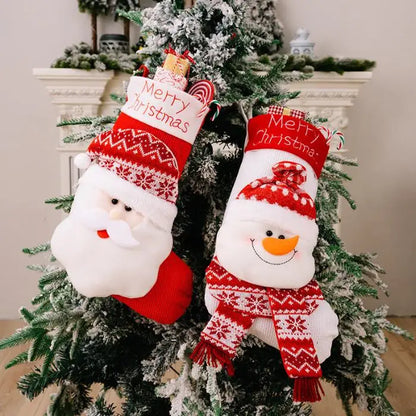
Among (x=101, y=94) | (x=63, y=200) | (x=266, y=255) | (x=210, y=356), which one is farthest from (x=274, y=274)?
(x=101, y=94)

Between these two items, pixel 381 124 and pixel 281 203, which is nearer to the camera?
pixel 281 203

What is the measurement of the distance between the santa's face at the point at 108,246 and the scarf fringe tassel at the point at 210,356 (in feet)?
0.42

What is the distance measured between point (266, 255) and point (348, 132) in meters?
1.80

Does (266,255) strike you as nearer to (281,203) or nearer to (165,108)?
(281,203)

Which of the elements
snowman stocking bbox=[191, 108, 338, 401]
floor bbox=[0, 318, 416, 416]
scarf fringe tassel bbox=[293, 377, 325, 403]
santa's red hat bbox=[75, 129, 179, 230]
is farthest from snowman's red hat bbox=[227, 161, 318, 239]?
floor bbox=[0, 318, 416, 416]

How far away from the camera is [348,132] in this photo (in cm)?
251

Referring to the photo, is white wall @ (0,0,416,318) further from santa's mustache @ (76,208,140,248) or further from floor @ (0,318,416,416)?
santa's mustache @ (76,208,140,248)

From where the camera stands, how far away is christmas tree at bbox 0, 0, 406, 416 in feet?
3.12

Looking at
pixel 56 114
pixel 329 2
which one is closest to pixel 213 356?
pixel 56 114

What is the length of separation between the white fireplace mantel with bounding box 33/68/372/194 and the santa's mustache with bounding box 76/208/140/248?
1457mm

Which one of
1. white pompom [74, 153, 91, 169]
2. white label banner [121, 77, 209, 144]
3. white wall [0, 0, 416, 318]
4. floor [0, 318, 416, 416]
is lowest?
floor [0, 318, 416, 416]

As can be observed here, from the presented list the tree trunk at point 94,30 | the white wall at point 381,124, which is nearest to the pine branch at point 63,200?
the tree trunk at point 94,30

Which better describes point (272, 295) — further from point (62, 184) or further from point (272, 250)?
point (62, 184)

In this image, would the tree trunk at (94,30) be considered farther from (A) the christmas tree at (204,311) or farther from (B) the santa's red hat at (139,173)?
(B) the santa's red hat at (139,173)
